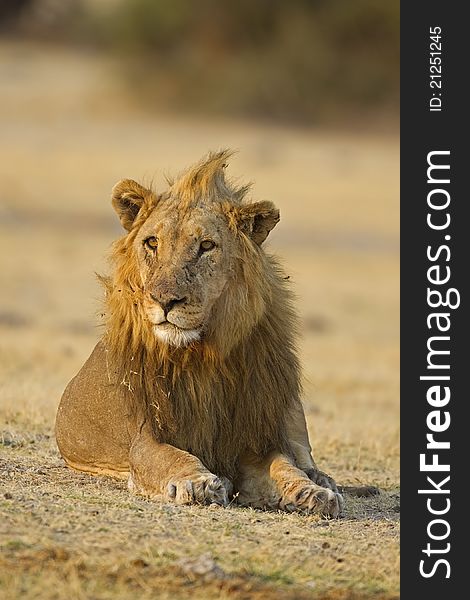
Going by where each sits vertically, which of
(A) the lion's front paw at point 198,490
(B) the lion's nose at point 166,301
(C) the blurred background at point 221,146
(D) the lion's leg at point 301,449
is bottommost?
(A) the lion's front paw at point 198,490

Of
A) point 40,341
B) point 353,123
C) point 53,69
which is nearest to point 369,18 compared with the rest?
point 353,123

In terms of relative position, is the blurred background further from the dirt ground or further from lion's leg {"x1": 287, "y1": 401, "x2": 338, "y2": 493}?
lion's leg {"x1": 287, "y1": 401, "x2": 338, "y2": 493}

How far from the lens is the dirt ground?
5195 millimetres

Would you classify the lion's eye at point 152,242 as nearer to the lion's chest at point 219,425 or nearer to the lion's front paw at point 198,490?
the lion's chest at point 219,425

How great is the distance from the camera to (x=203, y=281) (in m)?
6.18

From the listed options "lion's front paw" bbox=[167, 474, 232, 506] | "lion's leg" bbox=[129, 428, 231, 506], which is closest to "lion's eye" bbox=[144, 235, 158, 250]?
"lion's leg" bbox=[129, 428, 231, 506]

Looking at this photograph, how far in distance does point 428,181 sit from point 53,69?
3158cm

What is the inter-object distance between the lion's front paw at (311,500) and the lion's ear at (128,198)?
146 centimetres

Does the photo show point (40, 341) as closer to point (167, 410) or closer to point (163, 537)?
point (167, 410)

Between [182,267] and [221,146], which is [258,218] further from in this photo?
[221,146]

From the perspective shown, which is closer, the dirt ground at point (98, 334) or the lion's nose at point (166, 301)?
the dirt ground at point (98, 334)

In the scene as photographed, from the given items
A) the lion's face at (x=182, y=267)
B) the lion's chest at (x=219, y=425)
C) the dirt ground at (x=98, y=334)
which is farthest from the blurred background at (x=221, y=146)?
the lion's chest at (x=219, y=425)

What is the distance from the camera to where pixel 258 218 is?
257 inches

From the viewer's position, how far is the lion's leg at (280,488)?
621cm
